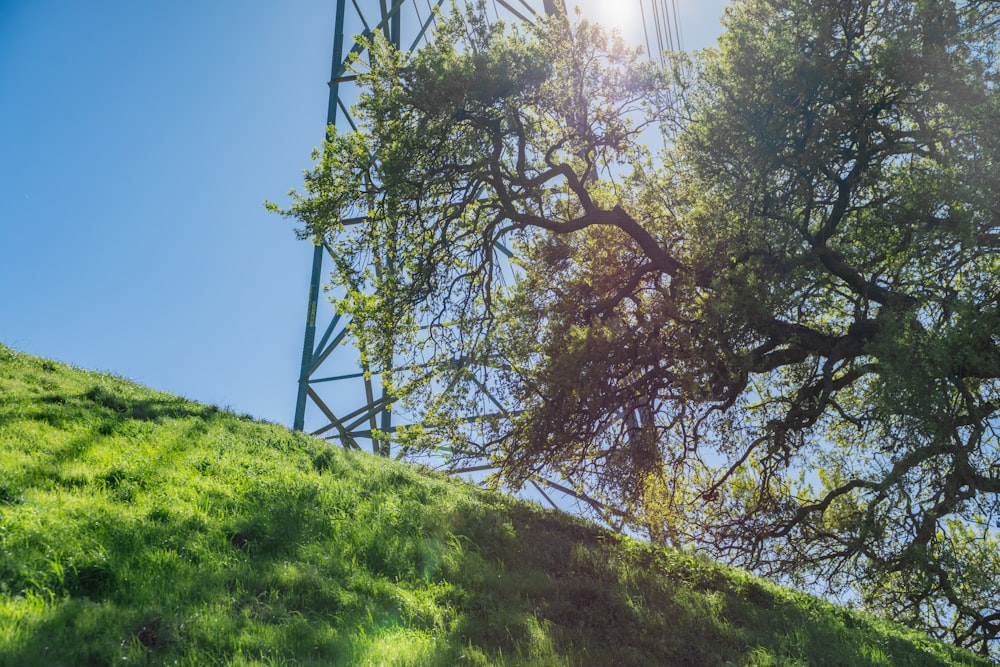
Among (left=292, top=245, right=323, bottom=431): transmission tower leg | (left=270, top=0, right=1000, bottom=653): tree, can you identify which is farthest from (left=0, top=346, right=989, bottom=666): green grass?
(left=292, top=245, right=323, bottom=431): transmission tower leg

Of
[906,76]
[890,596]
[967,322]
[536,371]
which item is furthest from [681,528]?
[906,76]

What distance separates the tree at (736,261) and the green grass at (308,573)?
1.19 metres

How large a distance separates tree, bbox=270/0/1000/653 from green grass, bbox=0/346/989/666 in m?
1.19

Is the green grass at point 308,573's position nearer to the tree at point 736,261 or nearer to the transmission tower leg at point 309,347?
the tree at point 736,261

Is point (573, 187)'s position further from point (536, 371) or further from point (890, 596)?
point (890, 596)

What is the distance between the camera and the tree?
315 inches

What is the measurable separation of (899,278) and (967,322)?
1878 mm

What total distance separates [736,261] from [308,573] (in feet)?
20.7

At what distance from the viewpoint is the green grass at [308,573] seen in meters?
5.25

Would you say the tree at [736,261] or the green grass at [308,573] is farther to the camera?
the tree at [736,261]

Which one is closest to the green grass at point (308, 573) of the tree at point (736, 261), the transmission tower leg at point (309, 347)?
the tree at point (736, 261)

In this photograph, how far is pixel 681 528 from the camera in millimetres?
10336

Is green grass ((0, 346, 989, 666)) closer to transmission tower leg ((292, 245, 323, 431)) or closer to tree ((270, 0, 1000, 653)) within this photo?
tree ((270, 0, 1000, 653))

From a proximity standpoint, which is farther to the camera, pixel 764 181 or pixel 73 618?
pixel 764 181
